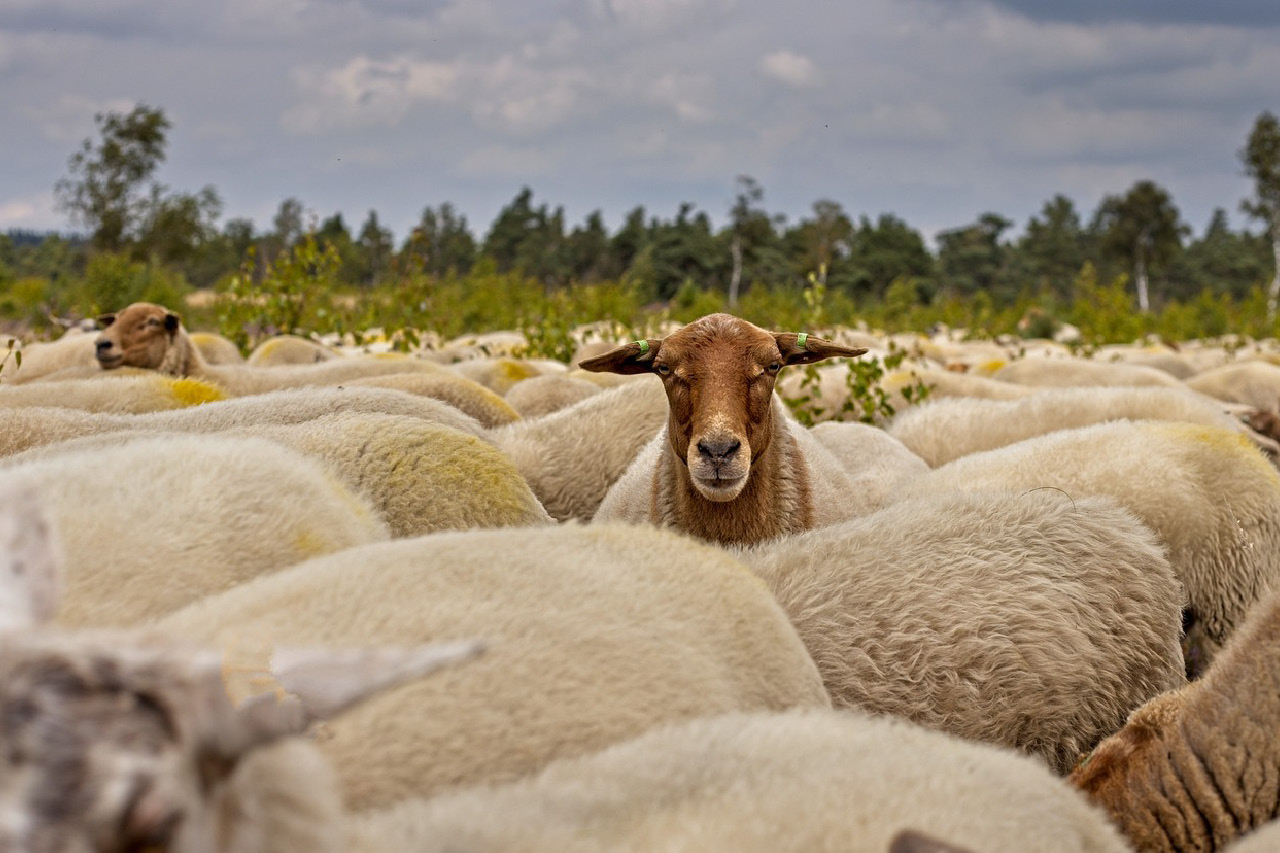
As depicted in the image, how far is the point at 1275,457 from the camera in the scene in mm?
7754

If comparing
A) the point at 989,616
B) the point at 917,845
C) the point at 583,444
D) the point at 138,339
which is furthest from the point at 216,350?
the point at 917,845

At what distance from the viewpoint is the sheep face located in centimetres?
834

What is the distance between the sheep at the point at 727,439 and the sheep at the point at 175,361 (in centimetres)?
354

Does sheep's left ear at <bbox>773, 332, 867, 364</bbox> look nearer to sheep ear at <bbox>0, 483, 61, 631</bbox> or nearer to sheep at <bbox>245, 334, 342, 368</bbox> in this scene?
sheep ear at <bbox>0, 483, 61, 631</bbox>

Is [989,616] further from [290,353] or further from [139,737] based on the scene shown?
[290,353]

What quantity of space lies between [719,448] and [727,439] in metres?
0.05

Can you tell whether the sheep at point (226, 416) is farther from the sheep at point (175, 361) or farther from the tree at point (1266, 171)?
the tree at point (1266, 171)

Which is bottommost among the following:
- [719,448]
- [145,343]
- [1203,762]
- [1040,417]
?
[1203,762]

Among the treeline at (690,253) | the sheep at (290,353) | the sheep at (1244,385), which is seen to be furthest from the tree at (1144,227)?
the sheep at (290,353)

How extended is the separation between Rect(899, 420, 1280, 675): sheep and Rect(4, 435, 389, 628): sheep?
3.05 m

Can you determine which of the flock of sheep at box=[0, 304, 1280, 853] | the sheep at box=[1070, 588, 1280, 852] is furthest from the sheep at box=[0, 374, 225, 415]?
the sheep at box=[1070, 588, 1280, 852]

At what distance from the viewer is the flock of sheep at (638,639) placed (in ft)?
4.59

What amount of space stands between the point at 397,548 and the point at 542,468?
3497 mm

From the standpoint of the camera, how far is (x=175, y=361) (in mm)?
8516
